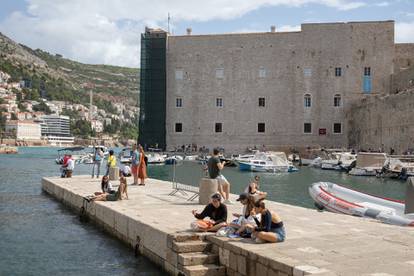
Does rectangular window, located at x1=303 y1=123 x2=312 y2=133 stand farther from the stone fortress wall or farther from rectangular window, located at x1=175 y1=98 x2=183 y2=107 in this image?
rectangular window, located at x1=175 y1=98 x2=183 y2=107

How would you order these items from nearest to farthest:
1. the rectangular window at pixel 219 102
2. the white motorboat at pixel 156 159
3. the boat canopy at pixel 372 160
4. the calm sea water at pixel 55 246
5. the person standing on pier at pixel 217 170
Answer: the calm sea water at pixel 55 246
the person standing on pier at pixel 217 170
the boat canopy at pixel 372 160
the white motorboat at pixel 156 159
the rectangular window at pixel 219 102

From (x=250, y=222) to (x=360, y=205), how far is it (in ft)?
19.1

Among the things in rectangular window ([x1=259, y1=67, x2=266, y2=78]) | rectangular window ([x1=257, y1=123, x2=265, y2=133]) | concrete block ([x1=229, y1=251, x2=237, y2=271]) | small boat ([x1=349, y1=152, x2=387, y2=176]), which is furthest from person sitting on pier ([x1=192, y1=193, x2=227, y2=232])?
rectangular window ([x1=259, y1=67, x2=266, y2=78])

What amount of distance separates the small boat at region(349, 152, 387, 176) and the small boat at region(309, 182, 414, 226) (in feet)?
59.0

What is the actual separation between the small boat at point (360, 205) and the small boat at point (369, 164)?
17976mm

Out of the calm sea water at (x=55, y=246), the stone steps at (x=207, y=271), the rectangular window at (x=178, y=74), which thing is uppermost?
the rectangular window at (x=178, y=74)

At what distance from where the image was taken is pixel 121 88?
19962cm

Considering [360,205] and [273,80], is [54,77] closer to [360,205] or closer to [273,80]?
[273,80]

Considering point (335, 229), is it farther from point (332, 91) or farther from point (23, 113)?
point (23, 113)

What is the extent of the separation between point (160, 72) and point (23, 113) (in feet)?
371

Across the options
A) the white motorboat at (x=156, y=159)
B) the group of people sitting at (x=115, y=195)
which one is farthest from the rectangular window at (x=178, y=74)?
the group of people sitting at (x=115, y=195)

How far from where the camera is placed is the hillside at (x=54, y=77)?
159712mm

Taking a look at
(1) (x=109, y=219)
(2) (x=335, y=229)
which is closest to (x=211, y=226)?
(2) (x=335, y=229)

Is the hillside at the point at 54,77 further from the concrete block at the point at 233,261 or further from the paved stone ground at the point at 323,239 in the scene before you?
the concrete block at the point at 233,261
